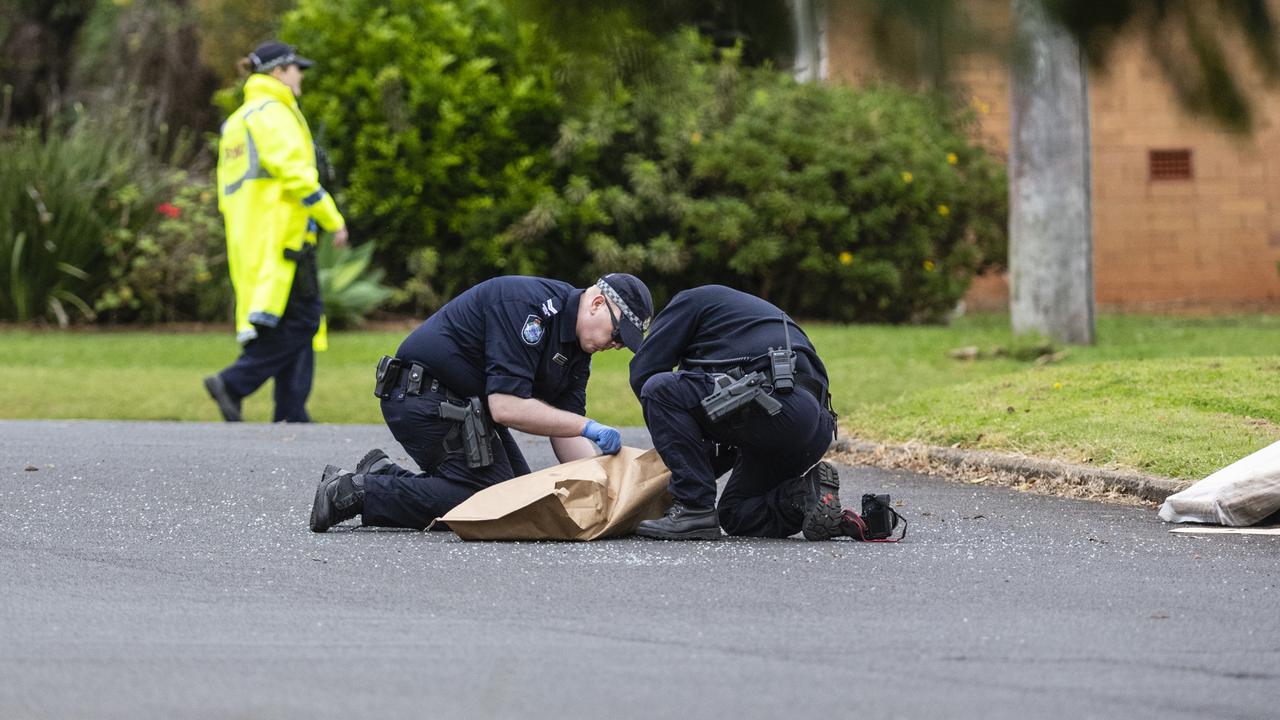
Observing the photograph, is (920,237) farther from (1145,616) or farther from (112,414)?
(1145,616)

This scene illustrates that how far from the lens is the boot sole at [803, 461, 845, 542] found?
6531 mm

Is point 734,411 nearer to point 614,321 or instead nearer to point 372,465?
point 614,321

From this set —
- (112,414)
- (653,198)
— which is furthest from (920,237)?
(112,414)

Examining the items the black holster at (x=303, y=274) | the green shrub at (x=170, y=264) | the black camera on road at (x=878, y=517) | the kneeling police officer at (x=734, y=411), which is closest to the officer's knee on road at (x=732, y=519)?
the kneeling police officer at (x=734, y=411)

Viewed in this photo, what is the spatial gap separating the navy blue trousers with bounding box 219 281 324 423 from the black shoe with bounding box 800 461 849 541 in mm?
4813

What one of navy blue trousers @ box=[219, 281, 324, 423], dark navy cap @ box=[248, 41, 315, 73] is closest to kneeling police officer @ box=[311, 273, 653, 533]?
navy blue trousers @ box=[219, 281, 324, 423]

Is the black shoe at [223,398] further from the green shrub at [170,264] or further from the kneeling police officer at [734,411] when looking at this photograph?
the green shrub at [170,264]

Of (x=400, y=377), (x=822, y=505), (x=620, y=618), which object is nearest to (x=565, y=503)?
(x=400, y=377)

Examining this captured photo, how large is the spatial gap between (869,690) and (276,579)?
2223 millimetres

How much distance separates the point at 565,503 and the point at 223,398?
15.6 ft

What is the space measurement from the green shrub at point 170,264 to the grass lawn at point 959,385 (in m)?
0.51

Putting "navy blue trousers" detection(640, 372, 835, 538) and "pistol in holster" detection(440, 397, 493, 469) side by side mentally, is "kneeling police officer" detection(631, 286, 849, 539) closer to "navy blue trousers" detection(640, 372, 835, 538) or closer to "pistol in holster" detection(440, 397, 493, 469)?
"navy blue trousers" detection(640, 372, 835, 538)

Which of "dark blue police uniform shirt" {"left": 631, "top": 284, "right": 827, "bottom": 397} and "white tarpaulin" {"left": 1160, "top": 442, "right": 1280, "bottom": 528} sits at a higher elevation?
"dark blue police uniform shirt" {"left": 631, "top": 284, "right": 827, "bottom": 397}

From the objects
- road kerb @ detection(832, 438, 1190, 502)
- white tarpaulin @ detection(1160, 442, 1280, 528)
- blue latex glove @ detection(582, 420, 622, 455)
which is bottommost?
road kerb @ detection(832, 438, 1190, 502)
